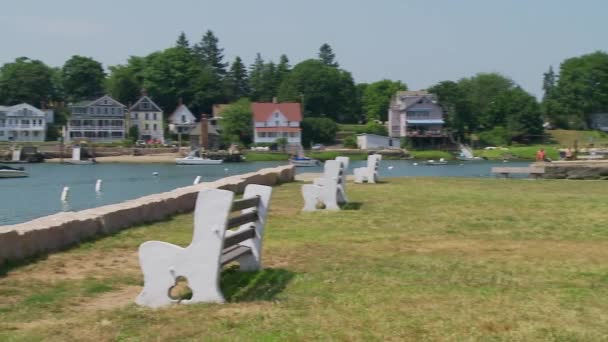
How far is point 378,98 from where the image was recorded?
161500 mm

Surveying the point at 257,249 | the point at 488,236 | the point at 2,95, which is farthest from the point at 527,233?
the point at 2,95

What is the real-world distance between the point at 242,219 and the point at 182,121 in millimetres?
135394

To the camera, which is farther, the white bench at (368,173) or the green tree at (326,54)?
the green tree at (326,54)

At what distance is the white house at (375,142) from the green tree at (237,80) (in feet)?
159

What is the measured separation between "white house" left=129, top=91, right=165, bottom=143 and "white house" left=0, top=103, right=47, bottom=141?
1470 centimetres

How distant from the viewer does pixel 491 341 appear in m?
6.04

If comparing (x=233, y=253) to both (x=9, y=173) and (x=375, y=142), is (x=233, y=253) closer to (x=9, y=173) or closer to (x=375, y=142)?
(x=9, y=173)

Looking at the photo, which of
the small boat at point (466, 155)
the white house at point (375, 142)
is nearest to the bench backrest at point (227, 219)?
the small boat at point (466, 155)

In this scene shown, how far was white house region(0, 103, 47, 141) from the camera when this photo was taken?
135 m

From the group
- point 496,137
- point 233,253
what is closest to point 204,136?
point 496,137

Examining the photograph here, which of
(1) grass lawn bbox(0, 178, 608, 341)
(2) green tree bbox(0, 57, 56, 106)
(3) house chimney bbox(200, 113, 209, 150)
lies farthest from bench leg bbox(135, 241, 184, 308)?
(2) green tree bbox(0, 57, 56, 106)

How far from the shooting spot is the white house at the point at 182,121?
14175cm

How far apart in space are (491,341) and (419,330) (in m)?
0.56

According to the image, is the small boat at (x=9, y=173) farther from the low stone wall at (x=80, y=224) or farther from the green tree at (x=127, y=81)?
the green tree at (x=127, y=81)
